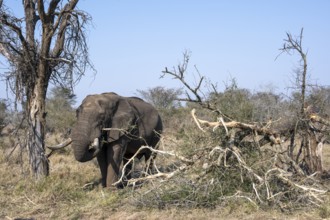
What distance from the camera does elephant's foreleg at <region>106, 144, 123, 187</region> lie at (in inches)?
368

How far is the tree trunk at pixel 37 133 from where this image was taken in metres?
9.08

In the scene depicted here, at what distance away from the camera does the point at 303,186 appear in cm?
705

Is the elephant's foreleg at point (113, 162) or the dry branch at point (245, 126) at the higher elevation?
the dry branch at point (245, 126)

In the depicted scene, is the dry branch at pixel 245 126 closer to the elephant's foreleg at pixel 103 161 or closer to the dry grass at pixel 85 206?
the dry grass at pixel 85 206

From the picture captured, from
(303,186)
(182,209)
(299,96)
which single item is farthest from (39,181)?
(299,96)

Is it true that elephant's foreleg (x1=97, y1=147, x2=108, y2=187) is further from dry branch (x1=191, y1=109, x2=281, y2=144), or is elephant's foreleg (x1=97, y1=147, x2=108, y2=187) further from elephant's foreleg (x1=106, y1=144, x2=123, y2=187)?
dry branch (x1=191, y1=109, x2=281, y2=144)

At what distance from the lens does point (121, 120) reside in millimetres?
9922

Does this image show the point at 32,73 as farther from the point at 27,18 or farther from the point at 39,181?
the point at 39,181

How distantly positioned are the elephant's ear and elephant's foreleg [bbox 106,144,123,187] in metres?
0.22

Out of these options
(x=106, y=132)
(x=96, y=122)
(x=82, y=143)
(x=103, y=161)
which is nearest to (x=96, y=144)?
(x=82, y=143)

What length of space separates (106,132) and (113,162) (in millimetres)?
613

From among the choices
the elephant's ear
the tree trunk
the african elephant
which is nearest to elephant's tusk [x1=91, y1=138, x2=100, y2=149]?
the african elephant

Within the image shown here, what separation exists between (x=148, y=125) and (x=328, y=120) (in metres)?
3.96

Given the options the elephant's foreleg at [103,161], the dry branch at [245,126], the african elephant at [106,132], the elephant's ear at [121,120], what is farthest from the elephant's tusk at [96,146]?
the dry branch at [245,126]
